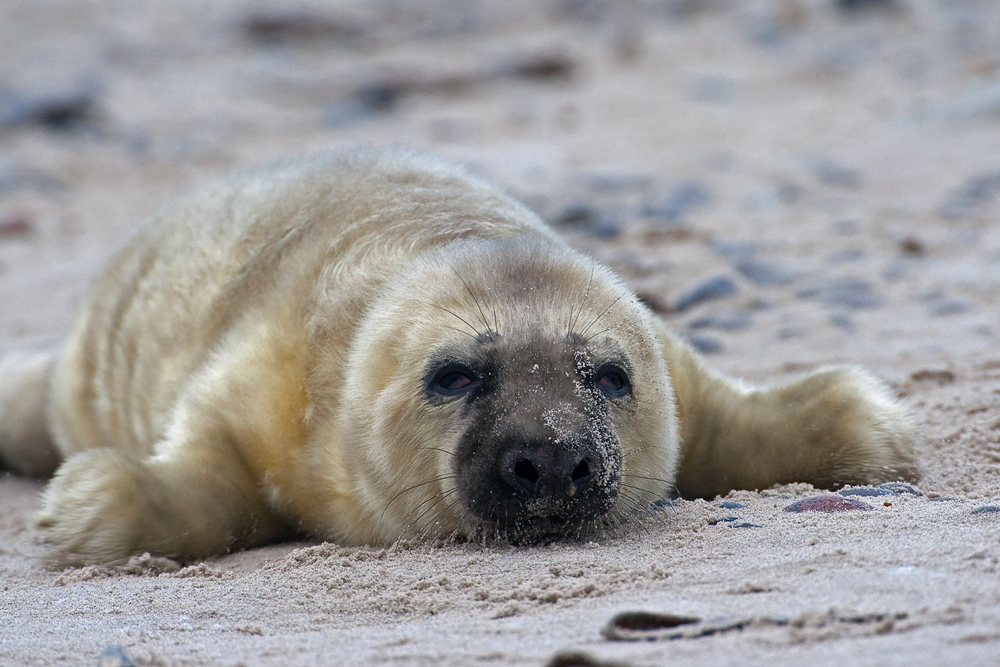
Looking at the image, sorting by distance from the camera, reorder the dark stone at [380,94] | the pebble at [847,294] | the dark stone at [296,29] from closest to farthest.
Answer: the pebble at [847,294] < the dark stone at [380,94] < the dark stone at [296,29]

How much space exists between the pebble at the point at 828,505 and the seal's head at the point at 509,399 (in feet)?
1.30

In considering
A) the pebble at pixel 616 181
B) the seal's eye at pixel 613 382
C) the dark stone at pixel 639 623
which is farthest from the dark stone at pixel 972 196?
the dark stone at pixel 639 623

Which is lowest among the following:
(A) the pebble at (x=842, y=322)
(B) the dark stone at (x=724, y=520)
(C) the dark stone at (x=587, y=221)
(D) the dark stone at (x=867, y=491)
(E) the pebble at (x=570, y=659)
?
(E) the pebble at (x=570, y=659)

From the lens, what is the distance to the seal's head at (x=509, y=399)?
2938 mm

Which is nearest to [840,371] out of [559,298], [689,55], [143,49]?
[559,298]

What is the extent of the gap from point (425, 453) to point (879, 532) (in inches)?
46.3

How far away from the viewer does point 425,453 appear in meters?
3.21

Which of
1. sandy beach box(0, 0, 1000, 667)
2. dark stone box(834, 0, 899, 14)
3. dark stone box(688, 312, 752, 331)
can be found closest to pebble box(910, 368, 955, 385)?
sandy beach box(0, 0, 1000, 667)

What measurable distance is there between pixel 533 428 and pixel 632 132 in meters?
7.18

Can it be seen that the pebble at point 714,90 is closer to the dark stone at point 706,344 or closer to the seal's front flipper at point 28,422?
the dark stone at point 706,344

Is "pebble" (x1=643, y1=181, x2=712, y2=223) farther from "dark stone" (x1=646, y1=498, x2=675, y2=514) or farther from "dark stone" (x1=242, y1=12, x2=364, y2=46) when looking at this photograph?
"dark stone" (x1=242, y1=12, x2=364, y2=46)

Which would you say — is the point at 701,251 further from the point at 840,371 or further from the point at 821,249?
the point at 840,371

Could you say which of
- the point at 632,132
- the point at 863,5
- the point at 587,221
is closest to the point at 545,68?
the point at 632,132

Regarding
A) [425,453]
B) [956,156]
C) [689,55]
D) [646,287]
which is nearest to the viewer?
[425,453]
